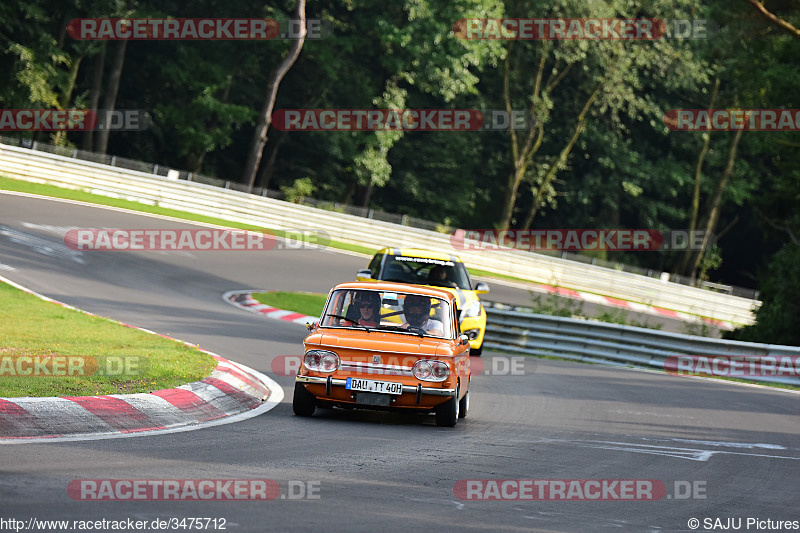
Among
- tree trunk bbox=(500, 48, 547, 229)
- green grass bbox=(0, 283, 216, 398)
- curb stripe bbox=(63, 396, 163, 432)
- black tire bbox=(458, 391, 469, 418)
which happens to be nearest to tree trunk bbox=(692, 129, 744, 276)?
tree trunk bbox=(500, 48, 547, 229)

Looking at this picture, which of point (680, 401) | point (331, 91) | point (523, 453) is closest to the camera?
point (523, 453)

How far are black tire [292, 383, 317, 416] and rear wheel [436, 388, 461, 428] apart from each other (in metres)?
1.26

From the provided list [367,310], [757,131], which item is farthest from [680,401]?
[757,131]

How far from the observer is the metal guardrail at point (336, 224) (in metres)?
34.4

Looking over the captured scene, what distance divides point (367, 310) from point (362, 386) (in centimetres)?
124

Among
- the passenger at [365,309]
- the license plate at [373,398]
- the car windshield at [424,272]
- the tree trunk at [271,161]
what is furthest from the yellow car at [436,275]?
the tree trunk at [271,161]

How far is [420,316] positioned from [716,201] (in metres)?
45.8

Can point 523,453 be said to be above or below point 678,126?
below

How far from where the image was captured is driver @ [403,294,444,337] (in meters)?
11.8

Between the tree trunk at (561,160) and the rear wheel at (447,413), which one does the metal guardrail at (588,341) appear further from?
the tree trunk at (561,160)

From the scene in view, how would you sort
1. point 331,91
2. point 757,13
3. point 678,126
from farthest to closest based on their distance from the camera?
point 678,126
point 331,91
point 757,13

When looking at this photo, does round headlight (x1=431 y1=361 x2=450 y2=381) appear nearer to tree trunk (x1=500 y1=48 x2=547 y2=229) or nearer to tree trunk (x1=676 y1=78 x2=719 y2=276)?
tree trunk (x1=500 y1=48 x2=547 y2=229)

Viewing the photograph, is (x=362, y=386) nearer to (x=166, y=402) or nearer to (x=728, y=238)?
(x=166, y=402)

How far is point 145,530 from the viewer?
18.4 feet
